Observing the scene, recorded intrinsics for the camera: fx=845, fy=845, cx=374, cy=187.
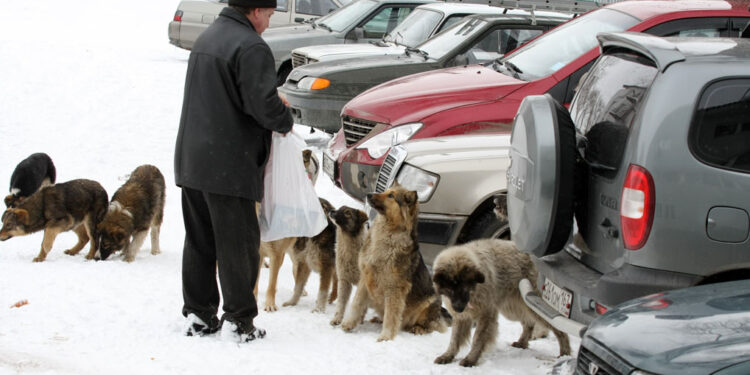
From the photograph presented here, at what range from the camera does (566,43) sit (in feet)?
27.4

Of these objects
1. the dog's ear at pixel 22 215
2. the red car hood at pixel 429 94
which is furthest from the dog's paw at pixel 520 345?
the dog's ear at pixel 22 215

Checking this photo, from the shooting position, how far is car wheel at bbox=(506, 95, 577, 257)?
4.37 meters

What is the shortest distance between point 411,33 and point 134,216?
5.87 meters

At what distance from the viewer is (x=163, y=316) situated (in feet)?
19.6

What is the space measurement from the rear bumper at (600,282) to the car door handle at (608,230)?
0.61ft

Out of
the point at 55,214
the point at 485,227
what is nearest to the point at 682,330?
the point at 485,227

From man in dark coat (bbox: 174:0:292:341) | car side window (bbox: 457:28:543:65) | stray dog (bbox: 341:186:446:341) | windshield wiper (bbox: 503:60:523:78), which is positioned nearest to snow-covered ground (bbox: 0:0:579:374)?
stray dog (bbox: 341:186:446:341)

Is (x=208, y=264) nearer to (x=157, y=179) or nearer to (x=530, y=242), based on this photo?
(x=530, y=242)

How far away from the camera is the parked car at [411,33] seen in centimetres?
1225

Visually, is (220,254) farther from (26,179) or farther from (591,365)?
(26,179)

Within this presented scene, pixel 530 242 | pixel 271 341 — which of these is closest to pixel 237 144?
pixel 271 341

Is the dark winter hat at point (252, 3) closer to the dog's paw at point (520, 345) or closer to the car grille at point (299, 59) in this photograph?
the dog's paw at point (520, 345)

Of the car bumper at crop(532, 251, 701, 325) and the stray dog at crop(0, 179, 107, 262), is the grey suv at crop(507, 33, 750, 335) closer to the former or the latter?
the car bumper at crop(532, 251, 701, 325)

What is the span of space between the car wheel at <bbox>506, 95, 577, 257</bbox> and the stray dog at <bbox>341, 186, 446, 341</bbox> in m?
1.53
